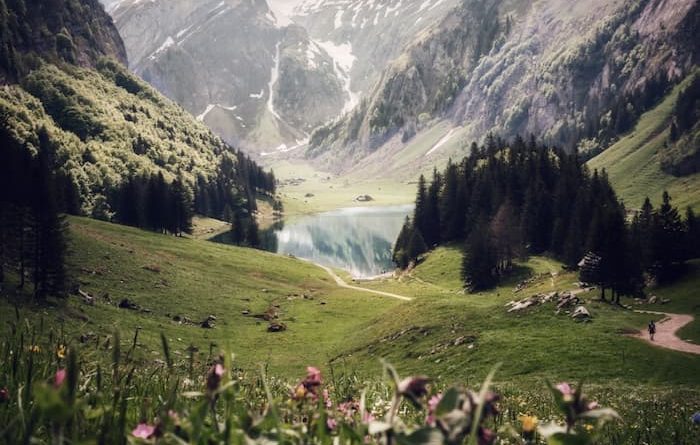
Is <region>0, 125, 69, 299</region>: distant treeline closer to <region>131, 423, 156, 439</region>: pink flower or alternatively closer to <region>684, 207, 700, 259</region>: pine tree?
<region>131, 423, 156, 439</region>: pink flower

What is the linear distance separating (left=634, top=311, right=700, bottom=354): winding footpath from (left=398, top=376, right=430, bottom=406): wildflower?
1859 inches

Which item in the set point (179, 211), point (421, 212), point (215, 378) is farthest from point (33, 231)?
point (421, 212)

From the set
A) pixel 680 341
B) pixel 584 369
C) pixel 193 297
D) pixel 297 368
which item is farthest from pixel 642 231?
pixel 193 297

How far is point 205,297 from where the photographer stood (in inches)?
3169

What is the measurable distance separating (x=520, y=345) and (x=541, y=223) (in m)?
72.1

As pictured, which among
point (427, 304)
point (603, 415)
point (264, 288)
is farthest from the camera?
point (264, 288)

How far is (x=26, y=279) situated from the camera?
61.0 m

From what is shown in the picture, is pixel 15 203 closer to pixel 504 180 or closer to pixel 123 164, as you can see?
pixel 504 180

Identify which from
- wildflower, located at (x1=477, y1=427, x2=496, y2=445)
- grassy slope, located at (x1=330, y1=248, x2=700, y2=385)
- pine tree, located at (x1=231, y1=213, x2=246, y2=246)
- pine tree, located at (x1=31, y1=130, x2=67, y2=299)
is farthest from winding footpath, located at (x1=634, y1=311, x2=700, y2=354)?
pine tree, located at (x1=231, y1=213, x2=246, y2=246)

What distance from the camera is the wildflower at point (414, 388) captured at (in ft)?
→ 6.57

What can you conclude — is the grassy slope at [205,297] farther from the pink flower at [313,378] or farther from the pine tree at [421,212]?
the pink flower at [313,378]

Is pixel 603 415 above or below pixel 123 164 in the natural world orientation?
below

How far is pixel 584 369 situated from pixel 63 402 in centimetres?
4104

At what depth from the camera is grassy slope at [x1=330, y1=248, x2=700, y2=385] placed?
37.5 m
